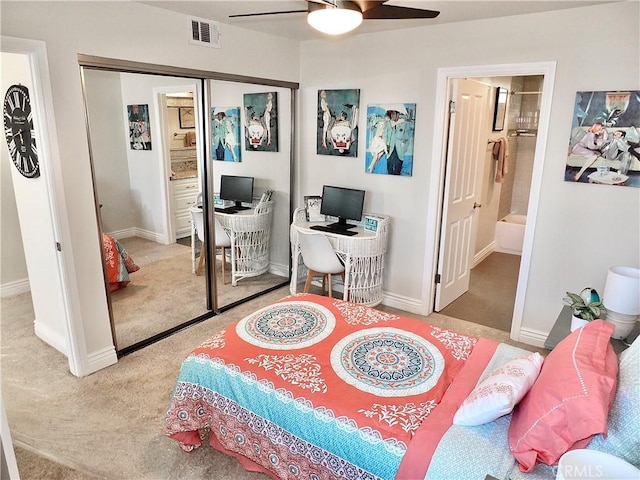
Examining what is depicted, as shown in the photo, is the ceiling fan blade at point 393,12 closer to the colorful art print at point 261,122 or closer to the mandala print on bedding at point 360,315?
the mandala print on bedding at point 360,315

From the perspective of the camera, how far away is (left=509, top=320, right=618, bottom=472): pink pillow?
4.57 feet

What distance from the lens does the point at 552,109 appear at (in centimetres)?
296

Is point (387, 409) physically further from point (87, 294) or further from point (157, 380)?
point (87, 294)

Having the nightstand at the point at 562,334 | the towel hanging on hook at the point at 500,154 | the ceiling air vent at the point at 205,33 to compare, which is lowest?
the nightstand at the point at 562,334

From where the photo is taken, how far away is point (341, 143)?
400 cm

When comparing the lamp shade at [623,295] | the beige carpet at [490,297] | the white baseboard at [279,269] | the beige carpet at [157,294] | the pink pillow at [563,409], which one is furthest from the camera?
the white baseboard at [279,269]

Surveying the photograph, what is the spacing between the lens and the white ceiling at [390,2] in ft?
8.86

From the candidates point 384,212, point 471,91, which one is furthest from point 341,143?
point 471,91

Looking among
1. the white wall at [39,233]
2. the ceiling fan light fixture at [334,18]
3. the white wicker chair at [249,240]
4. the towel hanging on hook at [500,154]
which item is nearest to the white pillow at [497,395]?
the ceiling fan light fixture at [334,18]

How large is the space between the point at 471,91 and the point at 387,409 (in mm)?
2944

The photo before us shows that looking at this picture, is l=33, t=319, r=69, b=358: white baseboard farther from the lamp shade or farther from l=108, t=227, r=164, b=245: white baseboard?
the lamp shade

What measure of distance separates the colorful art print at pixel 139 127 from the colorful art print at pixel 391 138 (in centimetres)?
183

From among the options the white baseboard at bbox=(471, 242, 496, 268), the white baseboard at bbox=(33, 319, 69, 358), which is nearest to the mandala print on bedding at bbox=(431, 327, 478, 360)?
the white baseboard at bbox=(33, 319, 69, 358)

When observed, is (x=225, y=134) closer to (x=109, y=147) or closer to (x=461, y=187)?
(x=109, y=147)
